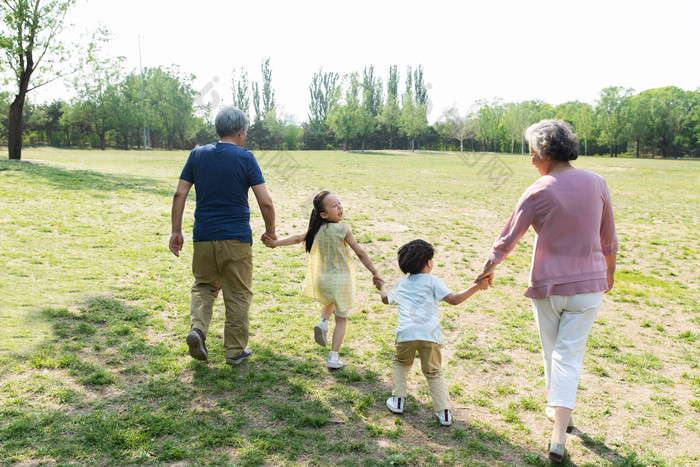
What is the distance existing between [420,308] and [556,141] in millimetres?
1469

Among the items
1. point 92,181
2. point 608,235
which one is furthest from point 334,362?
point 92,181

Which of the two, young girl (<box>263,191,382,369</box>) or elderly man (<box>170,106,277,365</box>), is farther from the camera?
young girl (<box>263,191,382,369</box>)

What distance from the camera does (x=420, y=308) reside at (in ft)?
11.2

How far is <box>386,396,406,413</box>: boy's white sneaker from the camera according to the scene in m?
3.51

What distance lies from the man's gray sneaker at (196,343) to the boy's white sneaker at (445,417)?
6.52ft

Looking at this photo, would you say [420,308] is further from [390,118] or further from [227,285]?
[390,118]

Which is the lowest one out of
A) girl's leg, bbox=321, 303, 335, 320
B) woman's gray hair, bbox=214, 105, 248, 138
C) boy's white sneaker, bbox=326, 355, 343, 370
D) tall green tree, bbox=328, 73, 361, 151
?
boy's white sneaker, bbox=326, 355, 343, 370

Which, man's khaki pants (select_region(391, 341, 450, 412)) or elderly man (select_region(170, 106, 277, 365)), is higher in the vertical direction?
elderly man (select_region(170, 106, 277, 365))

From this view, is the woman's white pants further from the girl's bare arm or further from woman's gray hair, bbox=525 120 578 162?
the girl's bare arm

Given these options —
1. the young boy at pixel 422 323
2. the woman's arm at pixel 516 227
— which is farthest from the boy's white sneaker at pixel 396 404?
the woman's arm at pixel 516 227

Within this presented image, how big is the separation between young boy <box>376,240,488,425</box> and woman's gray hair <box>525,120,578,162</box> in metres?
1.00

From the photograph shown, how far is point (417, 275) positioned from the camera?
3.53 m

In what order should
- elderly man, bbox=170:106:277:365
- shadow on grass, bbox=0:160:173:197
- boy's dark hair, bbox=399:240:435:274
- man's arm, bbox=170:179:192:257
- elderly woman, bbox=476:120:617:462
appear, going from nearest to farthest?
elderly woman, bbox=476:120:617:462
boy's dark hair, bbox=399:240:435:274
elderly man, bbox=170:106:277:365
man's arm, bbox=170:179:192:257
shadow on grass, bbox=0:160:173:197

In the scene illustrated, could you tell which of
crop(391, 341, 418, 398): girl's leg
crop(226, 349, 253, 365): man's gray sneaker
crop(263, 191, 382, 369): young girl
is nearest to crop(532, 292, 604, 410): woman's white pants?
crop(391, 341, 418, 398): girl's leg
